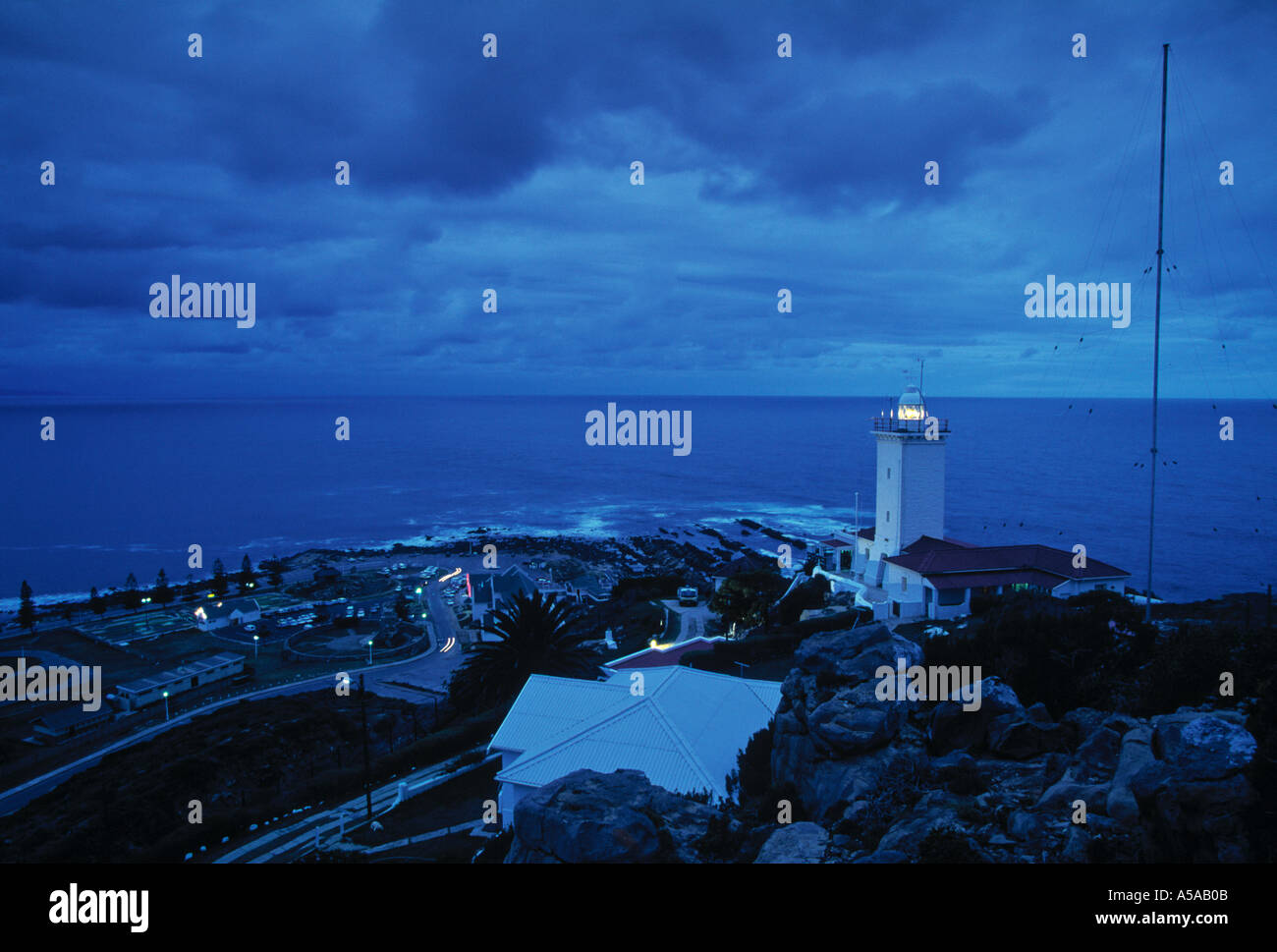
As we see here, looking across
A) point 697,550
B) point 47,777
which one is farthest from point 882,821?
point 697,550

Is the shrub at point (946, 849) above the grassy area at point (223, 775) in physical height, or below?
above

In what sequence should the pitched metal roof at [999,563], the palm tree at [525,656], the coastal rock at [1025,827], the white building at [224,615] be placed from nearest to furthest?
the coastal rock at [1025,827] < the palm tree at [525,656] < the pitched metal roof at [999,563] < the white building at [224,615]

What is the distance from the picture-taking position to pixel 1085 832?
22.7 ft

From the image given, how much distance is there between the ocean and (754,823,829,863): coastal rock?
38626mm

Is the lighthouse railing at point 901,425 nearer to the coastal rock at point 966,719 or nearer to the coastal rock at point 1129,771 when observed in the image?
the coastal rock at point 966,719

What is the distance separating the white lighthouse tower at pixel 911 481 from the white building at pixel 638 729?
44.1 ft

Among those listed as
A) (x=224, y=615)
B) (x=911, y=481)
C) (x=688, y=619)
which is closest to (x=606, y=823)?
(x=911, y=481)

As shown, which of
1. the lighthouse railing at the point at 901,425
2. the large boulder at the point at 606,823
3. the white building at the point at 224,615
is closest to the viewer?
the large boulder at the point at 606,823

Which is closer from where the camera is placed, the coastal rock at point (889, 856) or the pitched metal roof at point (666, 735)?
the coastal rock at point (889, 856)

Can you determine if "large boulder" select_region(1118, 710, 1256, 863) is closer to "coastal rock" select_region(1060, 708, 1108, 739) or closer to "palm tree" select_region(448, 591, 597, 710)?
"coastal rock" select_region(1060, 708, 1108, 739)

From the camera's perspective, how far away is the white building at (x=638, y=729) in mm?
12562

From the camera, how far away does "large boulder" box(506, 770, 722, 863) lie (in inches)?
276

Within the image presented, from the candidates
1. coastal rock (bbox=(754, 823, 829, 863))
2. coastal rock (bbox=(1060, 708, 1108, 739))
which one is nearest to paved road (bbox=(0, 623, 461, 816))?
coastal rock (bbox=(754, 823, 829, 863))

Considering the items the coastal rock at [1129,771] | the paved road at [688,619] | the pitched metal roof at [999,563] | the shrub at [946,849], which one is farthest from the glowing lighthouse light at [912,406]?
the shrub at [946,849]
